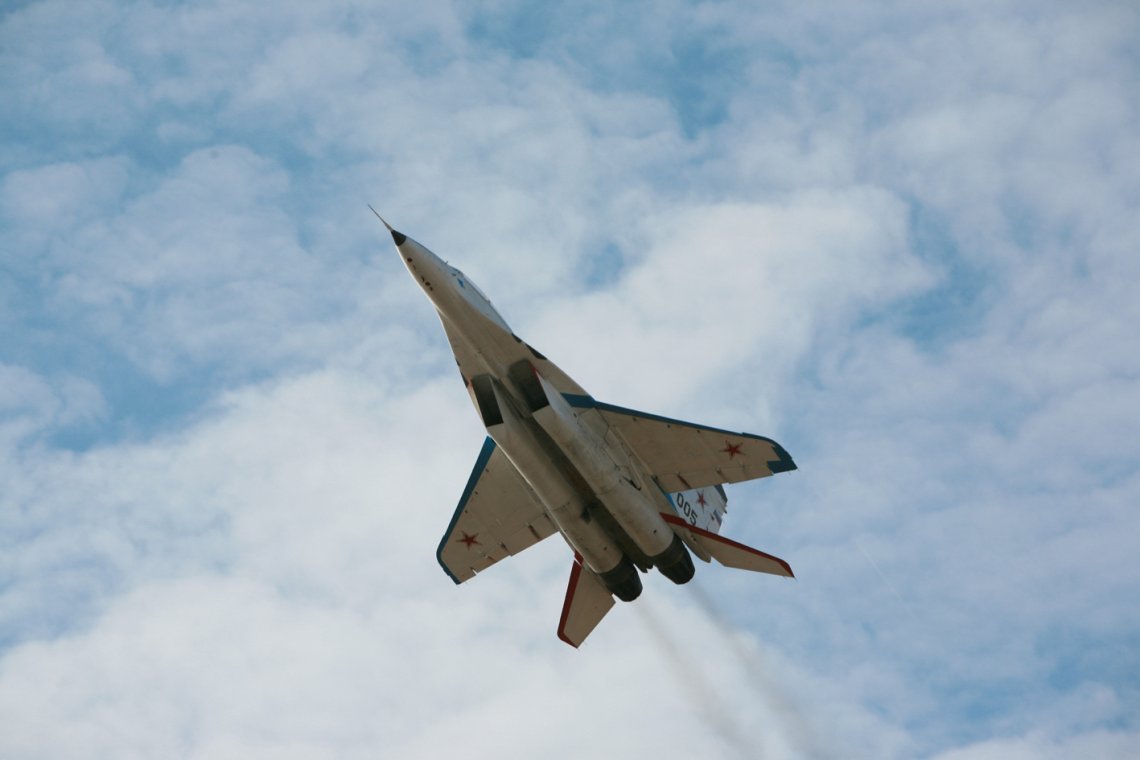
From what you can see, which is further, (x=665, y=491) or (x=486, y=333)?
(x=665, y=491)

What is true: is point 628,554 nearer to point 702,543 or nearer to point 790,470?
point 702,543

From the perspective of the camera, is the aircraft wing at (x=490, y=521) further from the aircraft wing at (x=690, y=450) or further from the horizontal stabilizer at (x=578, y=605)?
the aircraft wing at (x=690, y=450)

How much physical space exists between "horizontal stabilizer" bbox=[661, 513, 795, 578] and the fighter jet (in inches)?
1.6

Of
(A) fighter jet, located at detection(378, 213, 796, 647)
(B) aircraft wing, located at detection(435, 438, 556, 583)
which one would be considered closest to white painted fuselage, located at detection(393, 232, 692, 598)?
(A) fighter jet, located at detection(378, 213, 796, 647)

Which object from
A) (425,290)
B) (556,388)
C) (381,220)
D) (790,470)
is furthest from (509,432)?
(790,470)

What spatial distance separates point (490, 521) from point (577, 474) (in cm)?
537

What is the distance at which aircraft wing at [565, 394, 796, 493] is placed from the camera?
33.7m

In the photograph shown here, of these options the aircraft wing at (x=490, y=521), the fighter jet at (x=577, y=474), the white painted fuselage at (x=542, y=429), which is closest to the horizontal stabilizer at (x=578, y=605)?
the fighter jet at (x=577, y=474)

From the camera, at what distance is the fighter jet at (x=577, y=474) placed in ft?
103

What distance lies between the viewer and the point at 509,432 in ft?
102

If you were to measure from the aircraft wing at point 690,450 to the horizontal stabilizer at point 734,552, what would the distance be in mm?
1280

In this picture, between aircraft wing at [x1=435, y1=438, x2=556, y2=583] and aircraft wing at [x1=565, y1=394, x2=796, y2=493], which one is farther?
aircraft wing at [x1=435, y1=438, x2=556, y2=583]

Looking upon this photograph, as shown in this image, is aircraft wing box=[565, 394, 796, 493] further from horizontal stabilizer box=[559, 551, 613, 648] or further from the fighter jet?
horizontal stabilizer box=[559, 551, 613, 648]

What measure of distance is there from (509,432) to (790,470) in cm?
855
